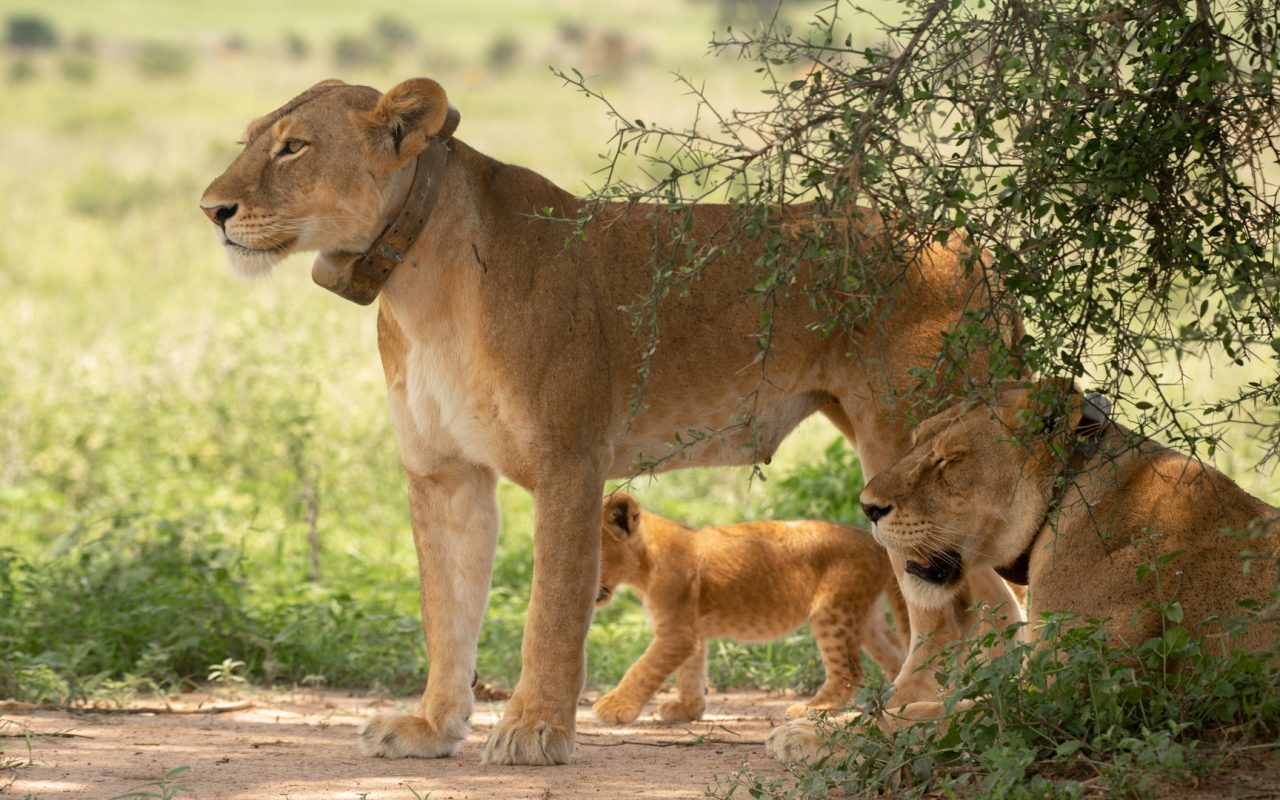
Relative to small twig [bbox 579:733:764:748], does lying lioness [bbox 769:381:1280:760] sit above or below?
above

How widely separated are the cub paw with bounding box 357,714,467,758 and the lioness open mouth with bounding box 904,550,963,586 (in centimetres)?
156

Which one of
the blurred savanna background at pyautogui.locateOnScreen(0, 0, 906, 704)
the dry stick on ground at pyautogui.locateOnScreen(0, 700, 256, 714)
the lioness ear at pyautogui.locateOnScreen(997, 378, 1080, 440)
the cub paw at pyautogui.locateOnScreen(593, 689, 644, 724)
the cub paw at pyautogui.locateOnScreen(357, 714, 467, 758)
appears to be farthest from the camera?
the blurred savanna background at pyautogui.locateOnScreen(0, 0, 906, 704)

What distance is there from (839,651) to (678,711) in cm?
65

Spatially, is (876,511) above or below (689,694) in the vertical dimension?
above

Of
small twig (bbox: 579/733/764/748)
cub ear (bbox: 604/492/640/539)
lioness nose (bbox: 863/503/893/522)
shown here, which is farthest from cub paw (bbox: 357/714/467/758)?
lioness nose (bbox: 863/503/893/522)

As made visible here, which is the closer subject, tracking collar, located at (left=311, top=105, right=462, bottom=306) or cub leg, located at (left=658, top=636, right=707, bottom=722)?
tracking collar, located at (left=311, top=105, right=462, bottom=306)

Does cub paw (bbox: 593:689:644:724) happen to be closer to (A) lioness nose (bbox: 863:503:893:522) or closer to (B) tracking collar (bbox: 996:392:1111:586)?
(A) lioness nose (bbox: 863:503:893:522)

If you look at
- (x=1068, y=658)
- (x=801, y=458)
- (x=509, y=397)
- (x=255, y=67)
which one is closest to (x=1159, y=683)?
(x=1068, y=658)

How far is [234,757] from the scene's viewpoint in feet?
16.5

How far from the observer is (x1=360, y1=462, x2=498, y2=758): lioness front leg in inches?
208

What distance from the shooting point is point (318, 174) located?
4.94 meters

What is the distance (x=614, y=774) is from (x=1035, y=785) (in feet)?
5.18

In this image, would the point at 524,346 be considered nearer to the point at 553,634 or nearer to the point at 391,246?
the point at 391,246

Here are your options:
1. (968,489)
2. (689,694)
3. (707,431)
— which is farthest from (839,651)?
(968,489)
